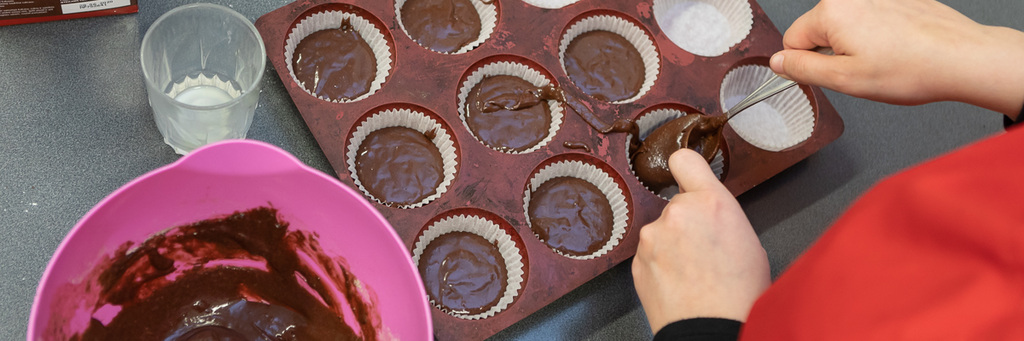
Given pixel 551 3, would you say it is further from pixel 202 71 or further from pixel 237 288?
pixel 237 288

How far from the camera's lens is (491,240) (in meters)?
1.91

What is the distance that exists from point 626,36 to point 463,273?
946 millimetres

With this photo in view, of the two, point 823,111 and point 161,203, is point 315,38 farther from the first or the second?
point 823,111

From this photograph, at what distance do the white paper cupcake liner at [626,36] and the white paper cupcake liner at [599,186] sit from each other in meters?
0.25

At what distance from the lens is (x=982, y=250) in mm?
853

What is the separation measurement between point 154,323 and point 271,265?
26cm

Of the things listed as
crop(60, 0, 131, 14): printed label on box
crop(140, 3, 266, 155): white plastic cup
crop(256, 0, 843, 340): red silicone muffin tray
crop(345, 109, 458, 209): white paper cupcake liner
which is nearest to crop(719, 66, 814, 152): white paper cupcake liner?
crop(256, 0, 843, 340): red silicone muffin tray

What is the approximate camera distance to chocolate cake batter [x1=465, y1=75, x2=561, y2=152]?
2033 mm

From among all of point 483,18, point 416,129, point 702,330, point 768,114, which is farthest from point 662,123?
point 702,330

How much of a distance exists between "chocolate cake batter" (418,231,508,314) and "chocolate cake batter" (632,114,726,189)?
481mm

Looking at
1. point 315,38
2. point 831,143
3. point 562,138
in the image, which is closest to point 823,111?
point 831,143

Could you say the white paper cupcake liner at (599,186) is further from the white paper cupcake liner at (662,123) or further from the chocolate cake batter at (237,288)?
the chocolate cake batter at (237,288)

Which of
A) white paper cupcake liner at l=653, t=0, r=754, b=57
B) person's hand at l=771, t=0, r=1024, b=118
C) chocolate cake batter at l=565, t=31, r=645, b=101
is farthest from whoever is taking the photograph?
white paper cupcake liner at l=653, t=0, r=754, b=57

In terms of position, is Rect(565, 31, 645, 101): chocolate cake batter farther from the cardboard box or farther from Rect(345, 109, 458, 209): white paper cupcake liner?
the cardboard box
